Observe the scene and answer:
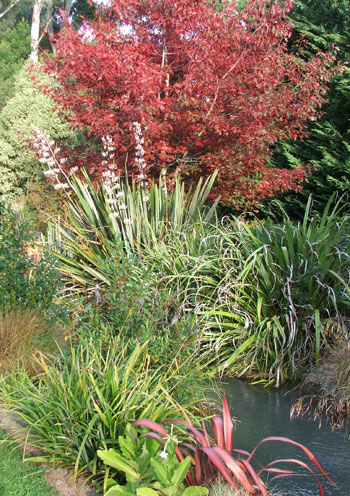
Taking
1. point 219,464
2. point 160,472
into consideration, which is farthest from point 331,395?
point 160,472

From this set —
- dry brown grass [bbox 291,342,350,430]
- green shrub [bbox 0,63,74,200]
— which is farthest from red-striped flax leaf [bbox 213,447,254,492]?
green shrub [bbox 0,63,74,200]

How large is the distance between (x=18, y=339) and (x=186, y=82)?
427 cm

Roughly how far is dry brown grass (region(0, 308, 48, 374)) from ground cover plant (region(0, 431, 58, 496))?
36.4 inches

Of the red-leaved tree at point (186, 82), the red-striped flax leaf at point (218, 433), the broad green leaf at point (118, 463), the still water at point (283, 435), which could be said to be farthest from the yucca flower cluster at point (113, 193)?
the broad green leaf at point (118, 463)

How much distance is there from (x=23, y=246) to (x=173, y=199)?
2337mm

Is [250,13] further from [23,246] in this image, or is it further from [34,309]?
[34,309]

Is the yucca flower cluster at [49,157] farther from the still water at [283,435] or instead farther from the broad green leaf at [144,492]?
the broad green leaf at [144,492]

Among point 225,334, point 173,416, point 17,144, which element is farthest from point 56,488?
point 17,144

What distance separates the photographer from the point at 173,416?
3.45 m

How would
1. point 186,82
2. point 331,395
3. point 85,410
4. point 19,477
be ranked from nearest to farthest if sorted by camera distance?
point 19,477
point 85,410
point 331,395
point 186,82

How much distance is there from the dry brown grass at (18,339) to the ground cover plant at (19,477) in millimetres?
924

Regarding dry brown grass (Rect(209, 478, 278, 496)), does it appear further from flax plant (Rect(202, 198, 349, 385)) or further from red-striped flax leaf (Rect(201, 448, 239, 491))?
flax plant (Rect(202, 198, 349, 385))

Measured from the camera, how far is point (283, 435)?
3857mm

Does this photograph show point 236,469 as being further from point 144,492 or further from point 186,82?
point 186,82
